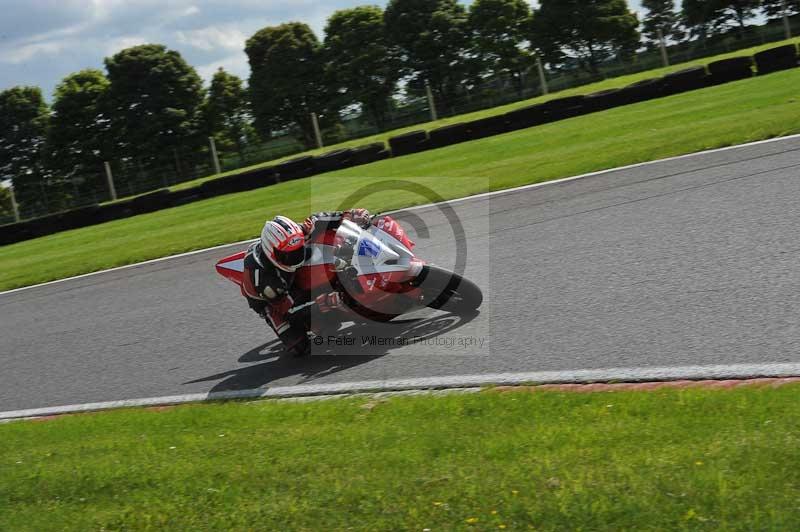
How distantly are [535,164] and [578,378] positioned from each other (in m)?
10.6

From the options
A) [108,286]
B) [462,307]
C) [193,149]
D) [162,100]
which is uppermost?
[162,100]

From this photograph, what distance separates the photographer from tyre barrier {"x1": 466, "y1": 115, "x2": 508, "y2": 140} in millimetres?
23891

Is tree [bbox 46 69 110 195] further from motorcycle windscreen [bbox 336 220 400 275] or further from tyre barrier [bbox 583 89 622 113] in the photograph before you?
motorcycle windscreen [bbox 336 220 400 275]

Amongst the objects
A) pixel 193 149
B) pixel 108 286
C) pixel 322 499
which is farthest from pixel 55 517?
pixel 193 149

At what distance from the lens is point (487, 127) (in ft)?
78.5

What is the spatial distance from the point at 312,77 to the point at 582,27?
16.0 m

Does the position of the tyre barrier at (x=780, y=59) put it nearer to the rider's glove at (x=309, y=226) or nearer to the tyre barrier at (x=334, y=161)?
the tyre barrier at (x=334, y=161)

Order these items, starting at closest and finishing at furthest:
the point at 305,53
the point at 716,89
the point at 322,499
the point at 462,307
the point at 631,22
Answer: the point at 322,499
the point at 462,307
the point at 716,89
the point at 631,22
the point at 305,53

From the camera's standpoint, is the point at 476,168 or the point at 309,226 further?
the point at 476,168

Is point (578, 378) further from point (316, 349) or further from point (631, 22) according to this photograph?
point (631, 22)

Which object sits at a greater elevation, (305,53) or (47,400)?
(305,53)

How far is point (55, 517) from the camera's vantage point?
5008mm

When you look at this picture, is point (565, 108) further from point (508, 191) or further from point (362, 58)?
point (362, 58)

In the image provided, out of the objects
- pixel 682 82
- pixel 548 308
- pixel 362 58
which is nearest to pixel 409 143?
pixel 682 82
